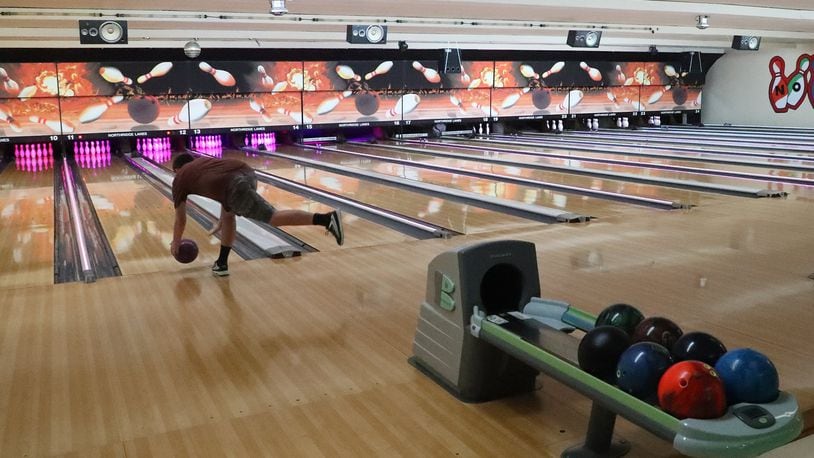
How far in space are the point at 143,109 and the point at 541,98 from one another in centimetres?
715

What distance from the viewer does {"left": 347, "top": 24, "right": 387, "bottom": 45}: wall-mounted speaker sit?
8.70m

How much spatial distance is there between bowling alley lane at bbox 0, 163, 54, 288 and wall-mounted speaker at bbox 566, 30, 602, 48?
6602 mm

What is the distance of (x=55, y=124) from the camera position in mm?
10133

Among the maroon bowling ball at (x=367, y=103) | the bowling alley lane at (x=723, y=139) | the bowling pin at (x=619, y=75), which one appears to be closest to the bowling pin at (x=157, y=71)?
the maroon bowling ball at (x=367, y=103)

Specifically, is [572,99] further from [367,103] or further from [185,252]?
[185,252]

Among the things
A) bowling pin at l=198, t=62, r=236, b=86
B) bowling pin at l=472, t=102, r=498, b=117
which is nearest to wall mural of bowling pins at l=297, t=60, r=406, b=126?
bowling pin at l=198, t=62, r=236, b=86

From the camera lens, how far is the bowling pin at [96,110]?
33.9 ft

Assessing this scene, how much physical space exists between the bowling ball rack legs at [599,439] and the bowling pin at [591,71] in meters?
13.0

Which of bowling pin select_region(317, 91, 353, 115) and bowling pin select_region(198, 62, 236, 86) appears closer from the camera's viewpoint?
bowling pin select_region(198, 62, 236, 86)

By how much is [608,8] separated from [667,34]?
405 centimetres

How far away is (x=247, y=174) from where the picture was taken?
3754 mm

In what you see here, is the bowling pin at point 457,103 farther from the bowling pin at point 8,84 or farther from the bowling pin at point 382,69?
the bowling pin at point 8,84

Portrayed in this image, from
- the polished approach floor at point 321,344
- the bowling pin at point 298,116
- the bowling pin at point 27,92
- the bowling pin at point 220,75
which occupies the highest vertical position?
the bowling pin at point 220,75

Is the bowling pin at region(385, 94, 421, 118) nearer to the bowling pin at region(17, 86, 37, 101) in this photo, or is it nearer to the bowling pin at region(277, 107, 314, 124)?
the bowling pin at region(277, 107, 314, 124)
